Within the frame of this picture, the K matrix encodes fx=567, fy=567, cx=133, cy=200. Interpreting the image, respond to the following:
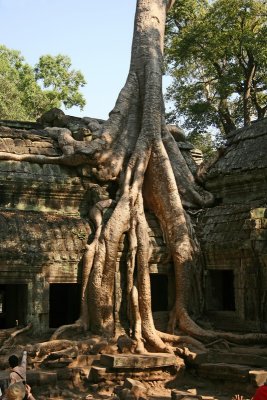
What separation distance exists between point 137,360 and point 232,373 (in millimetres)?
1360

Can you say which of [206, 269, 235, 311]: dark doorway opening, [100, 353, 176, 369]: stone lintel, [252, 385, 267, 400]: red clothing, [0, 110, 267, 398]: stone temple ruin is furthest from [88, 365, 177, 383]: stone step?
[252, 385, 267, 400]: red clothing

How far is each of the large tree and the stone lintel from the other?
477 millimetres

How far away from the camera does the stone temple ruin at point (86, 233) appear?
9.05 metres

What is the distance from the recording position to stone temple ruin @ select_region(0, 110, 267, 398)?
905 cm

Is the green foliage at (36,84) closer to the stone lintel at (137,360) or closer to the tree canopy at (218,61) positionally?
the tree canopy at (218,61)

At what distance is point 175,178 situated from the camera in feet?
36.7

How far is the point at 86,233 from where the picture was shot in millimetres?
9711

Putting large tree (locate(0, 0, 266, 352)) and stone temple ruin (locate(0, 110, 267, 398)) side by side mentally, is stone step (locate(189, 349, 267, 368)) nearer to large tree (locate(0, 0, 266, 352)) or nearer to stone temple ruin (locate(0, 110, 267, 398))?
A: stone temple ruin (locate(0, 110, 267, 398))

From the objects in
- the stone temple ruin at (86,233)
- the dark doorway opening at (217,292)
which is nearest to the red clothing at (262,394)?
the stone temple ruin at (86,233)

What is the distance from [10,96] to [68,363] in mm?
17184

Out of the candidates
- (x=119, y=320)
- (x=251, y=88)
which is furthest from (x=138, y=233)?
(x=251, y=88)

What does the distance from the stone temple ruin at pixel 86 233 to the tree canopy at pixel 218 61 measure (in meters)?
7.04

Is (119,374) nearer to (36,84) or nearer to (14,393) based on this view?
(14,393)

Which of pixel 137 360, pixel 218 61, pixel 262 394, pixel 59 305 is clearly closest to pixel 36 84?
pixel 218 61
